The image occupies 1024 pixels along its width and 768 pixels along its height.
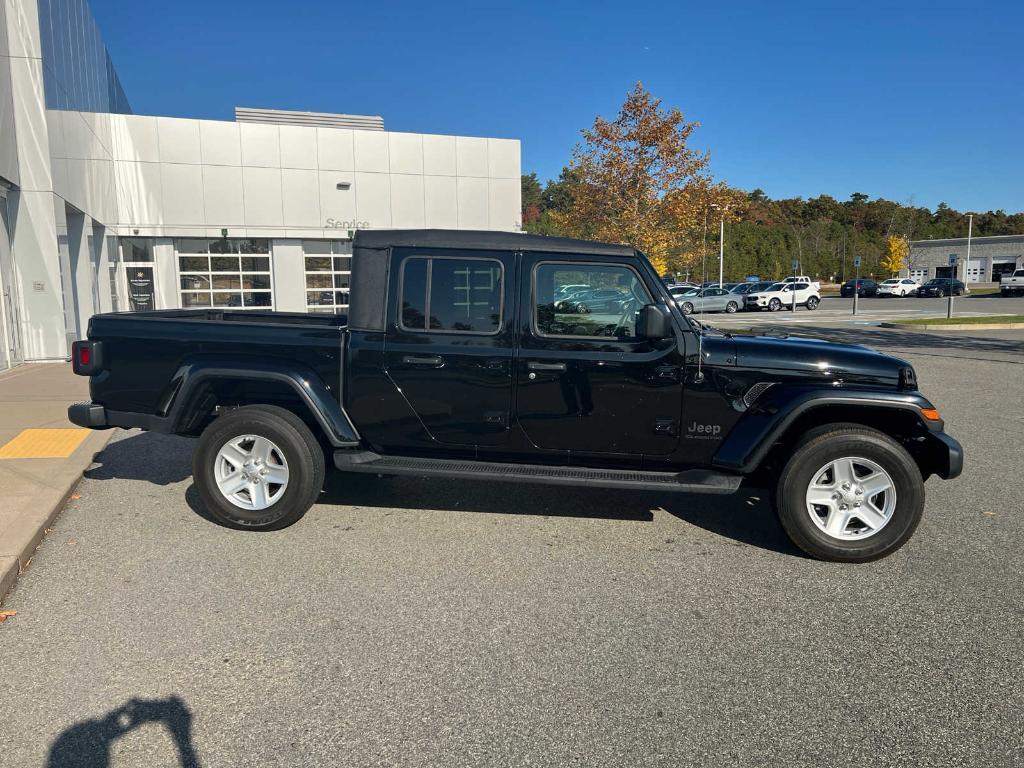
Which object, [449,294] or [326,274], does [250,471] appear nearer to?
[449,294]

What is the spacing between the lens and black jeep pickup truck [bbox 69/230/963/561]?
457cm

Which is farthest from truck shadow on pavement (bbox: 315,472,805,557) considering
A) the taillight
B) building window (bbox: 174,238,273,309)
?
building window (bbox: 174,238,273,309)

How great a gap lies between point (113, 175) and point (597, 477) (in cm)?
2072

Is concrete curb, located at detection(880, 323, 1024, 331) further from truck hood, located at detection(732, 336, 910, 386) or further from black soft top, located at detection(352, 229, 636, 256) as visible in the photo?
black soft top, located at detection(352, 229, 636, 256)

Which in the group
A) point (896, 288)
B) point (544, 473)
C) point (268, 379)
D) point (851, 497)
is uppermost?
point (896, 288)

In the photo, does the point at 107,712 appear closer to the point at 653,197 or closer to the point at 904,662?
the point at 904,662

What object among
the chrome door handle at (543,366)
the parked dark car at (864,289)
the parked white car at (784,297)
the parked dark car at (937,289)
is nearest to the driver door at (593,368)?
the chrome door handle at (543,366)

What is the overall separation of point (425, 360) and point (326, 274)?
68.8 feet

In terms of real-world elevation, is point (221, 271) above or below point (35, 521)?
above

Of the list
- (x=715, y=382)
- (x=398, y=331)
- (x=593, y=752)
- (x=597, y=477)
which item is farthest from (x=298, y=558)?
(x=715, y=382)

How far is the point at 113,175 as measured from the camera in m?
20.8

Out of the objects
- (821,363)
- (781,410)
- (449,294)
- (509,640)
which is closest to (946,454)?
(821,363)

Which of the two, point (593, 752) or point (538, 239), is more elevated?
point (538, 239)

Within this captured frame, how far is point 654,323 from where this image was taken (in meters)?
4.52
